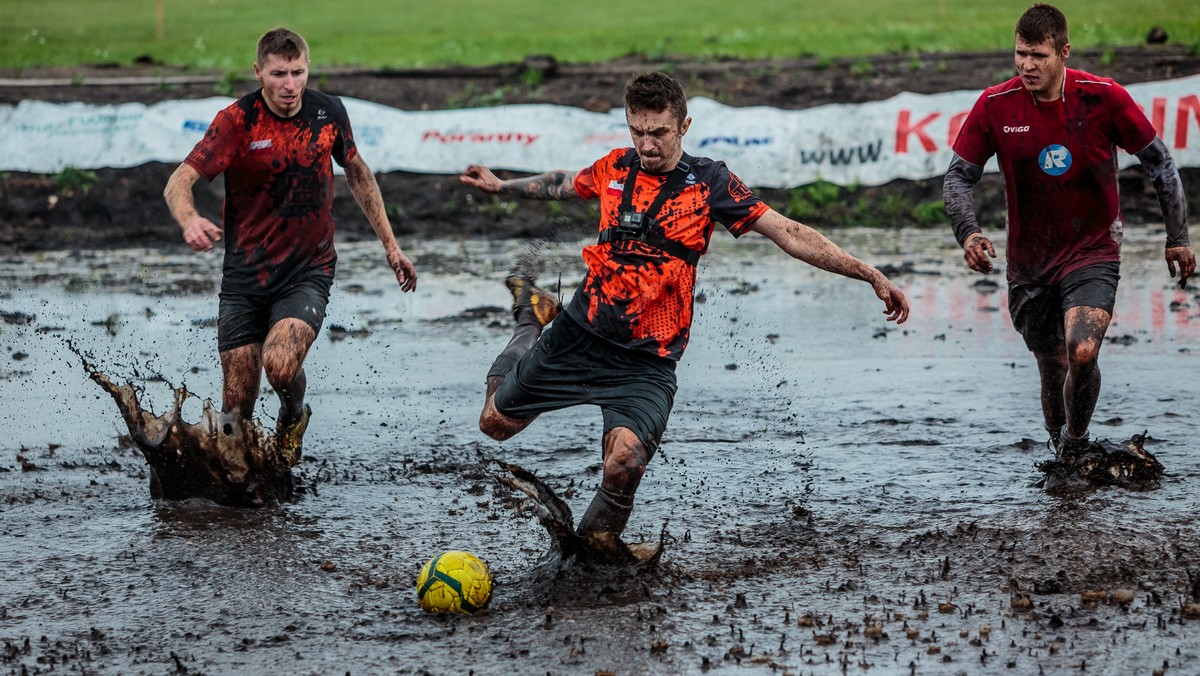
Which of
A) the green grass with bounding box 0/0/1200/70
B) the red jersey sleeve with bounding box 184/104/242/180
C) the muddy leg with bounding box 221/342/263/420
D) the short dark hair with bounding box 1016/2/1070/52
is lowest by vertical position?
the muddy leg with bounding box 221/342/263/420

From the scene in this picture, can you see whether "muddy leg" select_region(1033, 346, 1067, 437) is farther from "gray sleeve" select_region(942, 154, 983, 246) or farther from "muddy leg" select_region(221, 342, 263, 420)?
"muddy leg" select_region(221, 342, 263, 420)

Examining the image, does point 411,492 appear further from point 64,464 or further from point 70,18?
point 70,18

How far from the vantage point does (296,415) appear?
7.74 m

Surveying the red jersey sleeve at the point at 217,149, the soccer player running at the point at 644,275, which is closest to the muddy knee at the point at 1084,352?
the soccer player running at the point at 644,275

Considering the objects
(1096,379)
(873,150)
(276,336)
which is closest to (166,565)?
(276,336)

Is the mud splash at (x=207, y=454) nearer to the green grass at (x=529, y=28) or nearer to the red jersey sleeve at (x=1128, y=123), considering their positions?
the red jersey sleeve at (x=1128, y=123)

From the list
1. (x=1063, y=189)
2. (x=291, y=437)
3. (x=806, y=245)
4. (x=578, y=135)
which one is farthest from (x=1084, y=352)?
(x=578, y=135)

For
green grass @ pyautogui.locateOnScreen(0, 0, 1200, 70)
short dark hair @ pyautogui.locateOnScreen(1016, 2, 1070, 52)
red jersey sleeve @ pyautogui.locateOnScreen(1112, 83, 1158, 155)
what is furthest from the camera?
green grass @ pyautogui.locateOnScreen(0, 0, 1200, 70)

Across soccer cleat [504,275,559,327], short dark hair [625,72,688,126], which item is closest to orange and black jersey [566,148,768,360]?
short dark hair [625,72,688,126]

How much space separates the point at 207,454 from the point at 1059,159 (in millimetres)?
4357

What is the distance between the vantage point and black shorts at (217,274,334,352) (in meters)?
7.35

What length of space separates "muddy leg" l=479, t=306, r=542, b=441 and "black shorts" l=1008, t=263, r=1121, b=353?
96.6 inches

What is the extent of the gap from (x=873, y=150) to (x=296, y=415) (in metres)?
11.6

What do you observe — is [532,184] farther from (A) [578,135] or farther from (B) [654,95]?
(A) [578,135]
